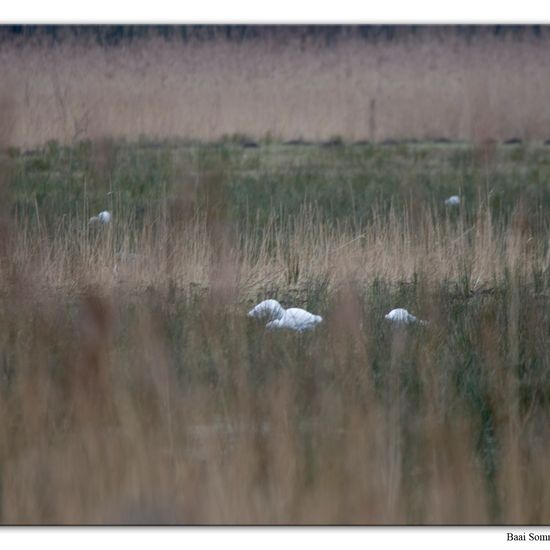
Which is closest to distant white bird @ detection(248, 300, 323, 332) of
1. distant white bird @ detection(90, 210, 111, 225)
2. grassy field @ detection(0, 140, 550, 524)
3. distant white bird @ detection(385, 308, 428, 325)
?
grassy field @ detection(0, 140, 550, 524)

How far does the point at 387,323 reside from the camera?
15.8 ft

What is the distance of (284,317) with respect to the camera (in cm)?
497

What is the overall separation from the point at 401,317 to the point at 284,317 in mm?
582

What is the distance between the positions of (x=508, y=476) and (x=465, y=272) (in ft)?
6.40

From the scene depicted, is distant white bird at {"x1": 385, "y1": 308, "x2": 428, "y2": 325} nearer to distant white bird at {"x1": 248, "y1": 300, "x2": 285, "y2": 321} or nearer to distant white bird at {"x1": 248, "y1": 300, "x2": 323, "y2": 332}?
distant white bird at {"x1": 248, "y1": 300, "x2": 323, "y2": 332}

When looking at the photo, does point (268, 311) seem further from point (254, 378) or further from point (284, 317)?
point (254, 378)

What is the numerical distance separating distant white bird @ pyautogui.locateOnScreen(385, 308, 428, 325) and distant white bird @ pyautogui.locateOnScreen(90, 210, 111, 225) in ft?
7.33

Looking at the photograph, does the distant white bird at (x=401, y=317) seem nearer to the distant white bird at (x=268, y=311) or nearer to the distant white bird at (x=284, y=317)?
the distant white bird at (x=284, y=317)

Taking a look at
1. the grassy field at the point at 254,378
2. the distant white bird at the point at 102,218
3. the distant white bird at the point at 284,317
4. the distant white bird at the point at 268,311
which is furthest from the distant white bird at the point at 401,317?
the distant white bird at the point at 102,218

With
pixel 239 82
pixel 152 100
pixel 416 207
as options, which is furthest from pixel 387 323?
pixel 239 82

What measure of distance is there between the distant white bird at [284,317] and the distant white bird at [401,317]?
0.35 metres

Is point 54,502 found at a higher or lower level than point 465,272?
lower

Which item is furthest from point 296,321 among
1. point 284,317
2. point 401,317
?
point 401,317

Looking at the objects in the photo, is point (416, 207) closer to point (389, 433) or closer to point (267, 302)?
point (267, 302)
